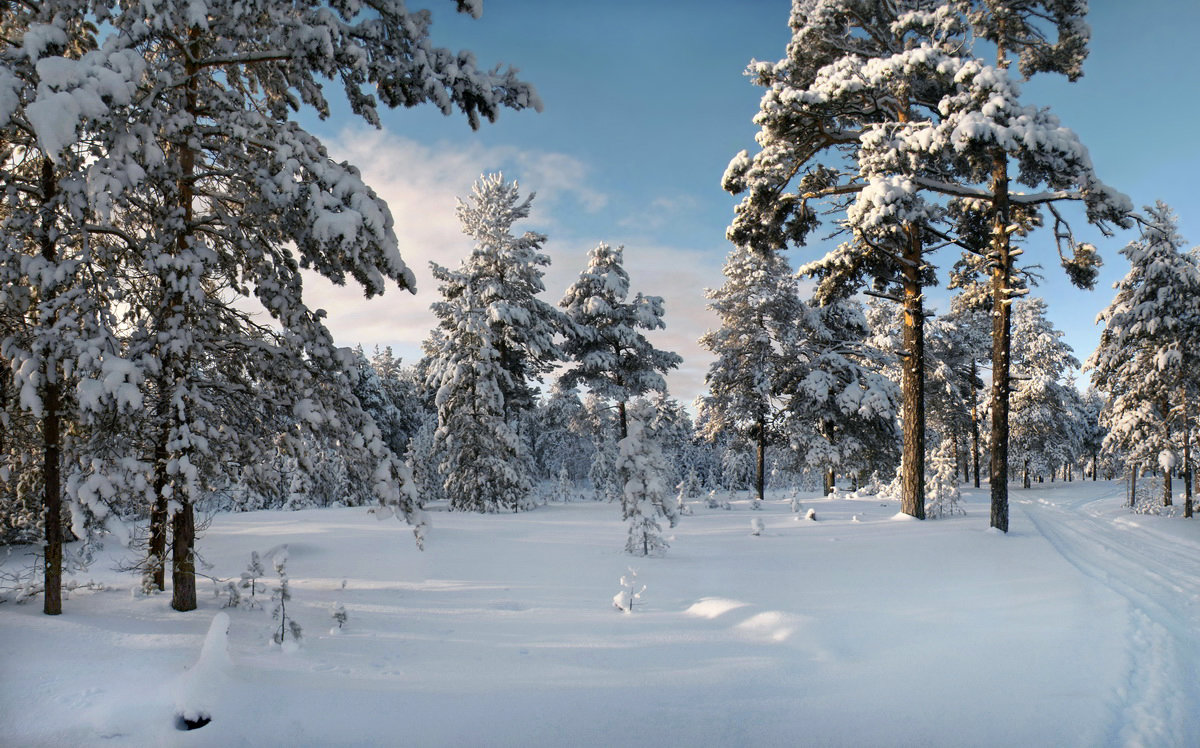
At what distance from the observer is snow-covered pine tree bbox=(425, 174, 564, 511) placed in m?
18.1

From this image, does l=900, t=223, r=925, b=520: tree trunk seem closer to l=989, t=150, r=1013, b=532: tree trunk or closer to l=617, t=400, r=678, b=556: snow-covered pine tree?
l=989, t=150, r=1013, b=532: tree trunk

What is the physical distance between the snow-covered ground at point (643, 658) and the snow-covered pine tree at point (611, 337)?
43.0 ft

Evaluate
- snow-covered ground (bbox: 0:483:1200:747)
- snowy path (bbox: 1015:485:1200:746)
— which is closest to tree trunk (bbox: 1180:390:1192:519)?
snowy path (bbox: 1015:485:1200:746)

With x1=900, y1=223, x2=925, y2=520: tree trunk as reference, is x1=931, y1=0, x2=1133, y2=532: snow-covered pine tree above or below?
above

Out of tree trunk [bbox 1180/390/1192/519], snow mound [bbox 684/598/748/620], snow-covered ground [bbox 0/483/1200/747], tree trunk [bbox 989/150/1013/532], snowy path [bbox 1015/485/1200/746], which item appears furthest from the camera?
tree trunk [bbox 1180/390/1192/519]

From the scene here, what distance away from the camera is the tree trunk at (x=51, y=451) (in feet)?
16.8

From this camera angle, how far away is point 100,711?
3.50 metres

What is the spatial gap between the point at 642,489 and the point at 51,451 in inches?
275

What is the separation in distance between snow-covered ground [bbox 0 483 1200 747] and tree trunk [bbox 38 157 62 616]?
0.30 metres

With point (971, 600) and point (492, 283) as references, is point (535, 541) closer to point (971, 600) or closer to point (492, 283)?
point (971, 600)

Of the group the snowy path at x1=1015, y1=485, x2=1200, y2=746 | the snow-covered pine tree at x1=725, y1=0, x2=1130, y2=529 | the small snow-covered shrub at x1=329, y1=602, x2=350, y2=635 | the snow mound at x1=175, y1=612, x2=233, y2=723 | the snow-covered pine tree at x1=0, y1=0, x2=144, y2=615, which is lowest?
the snowy path at x1=1015, y1=485, x2=1200, y2=746

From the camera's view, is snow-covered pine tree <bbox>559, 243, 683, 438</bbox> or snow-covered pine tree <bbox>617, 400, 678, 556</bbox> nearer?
snow-covered pine tree <bbox>617, 400, 678, 556</bbox>

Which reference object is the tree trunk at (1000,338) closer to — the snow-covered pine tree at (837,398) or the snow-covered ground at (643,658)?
the snow-covered ground at (643,658)

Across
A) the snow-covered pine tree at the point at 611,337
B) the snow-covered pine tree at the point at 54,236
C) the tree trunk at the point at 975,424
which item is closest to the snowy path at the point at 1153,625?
the snow-covered pine tree at the point at 54,236
